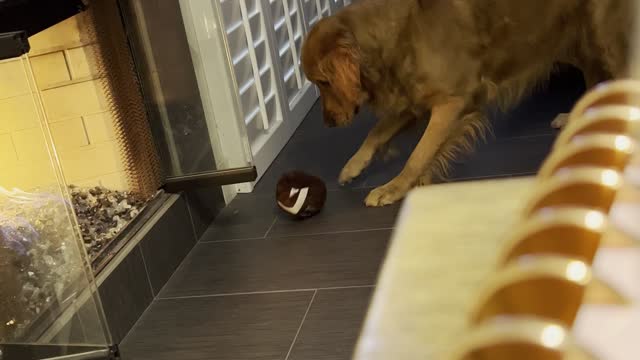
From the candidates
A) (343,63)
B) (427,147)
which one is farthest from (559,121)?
(343,63)

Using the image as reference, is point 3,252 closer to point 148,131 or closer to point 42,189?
point 42,189

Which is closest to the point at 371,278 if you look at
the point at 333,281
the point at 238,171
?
the point at 333,281

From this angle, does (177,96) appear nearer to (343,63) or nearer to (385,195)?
(343,63)

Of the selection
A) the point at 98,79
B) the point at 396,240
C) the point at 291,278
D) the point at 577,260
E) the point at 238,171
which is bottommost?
the point at 291,278

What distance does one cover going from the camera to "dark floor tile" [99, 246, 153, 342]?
1.96 meters

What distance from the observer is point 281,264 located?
Answer: 7.27ft

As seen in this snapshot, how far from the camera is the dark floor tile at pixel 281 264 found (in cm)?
209

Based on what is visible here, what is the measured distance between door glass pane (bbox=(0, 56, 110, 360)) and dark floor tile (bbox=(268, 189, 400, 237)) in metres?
0.84

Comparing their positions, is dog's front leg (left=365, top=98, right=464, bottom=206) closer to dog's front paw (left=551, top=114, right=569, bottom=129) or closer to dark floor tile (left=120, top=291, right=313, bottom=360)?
dog's front paw (left=551, top=114, right=569, bottom=129)

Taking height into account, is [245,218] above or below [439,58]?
below

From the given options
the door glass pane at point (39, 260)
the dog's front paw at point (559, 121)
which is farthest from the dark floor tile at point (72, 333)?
the dog's front paw at point (559, 121)

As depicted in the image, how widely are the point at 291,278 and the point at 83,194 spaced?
642 millimetres

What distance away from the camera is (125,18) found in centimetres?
231

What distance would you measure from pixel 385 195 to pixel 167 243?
69 cm
